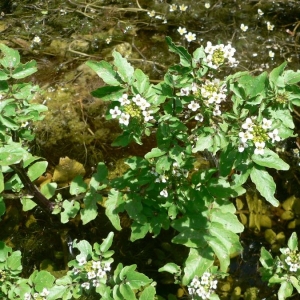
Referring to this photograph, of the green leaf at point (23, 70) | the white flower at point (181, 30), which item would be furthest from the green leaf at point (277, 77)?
the white flower at point (181, 30)

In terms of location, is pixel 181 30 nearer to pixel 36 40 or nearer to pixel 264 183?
pixel 36 40

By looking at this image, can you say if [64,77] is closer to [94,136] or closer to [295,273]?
[94,136]

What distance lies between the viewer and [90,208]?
2.65 meters

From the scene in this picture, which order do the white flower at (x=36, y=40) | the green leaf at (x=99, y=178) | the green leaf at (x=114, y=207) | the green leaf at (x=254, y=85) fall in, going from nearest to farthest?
the green leaf at (x=254, y=85), the green leaf at (x=114, y=207), the green leaf at (x=99, y=178), the white flower at (x=36, y=40)

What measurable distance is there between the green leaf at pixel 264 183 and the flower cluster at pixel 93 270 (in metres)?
1.08

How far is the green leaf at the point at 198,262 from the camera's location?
8.11 feet

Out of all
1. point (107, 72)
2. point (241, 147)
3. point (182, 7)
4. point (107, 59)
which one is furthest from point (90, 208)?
point (182, 7)

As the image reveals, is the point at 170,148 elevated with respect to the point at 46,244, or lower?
elevated

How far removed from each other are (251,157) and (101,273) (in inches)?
45.5

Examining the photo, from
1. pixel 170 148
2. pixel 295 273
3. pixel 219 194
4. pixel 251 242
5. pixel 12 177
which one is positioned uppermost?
pixel 170 148

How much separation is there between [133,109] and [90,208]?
98cm

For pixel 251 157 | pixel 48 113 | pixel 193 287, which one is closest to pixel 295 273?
pixel 193 287

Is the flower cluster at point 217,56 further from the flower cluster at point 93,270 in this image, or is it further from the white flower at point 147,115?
the flower cluster at point 93,270

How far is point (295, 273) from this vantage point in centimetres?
283
